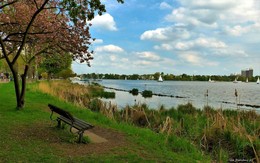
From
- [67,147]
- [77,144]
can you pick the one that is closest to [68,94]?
[77,144]

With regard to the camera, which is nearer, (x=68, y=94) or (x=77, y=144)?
(x=77, y=144)

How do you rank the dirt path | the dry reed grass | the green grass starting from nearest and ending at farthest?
1. the green grass
2. the dirt path
3. the dry reed grass

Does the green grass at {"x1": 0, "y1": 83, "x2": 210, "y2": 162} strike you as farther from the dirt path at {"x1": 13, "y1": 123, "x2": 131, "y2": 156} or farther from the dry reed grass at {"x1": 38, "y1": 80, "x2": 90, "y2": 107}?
the dry reed grass at {"x1": 38, "y1": 80, "x2": 90, "y2": 107}

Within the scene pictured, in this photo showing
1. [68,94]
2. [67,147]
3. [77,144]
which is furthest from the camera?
[68,94]

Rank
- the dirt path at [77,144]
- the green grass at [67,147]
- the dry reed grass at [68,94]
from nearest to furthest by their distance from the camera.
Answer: the green grass at [67,147] < the dirt path at [77,144] < the dry reed grass at [68,94]

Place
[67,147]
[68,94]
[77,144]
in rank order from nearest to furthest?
1. [67,147]
2. [77,144]
3. [68,94]

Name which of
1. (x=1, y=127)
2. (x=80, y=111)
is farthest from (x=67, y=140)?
(x=80, y=111)

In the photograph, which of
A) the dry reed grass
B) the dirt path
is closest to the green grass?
the dirt path

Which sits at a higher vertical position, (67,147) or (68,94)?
(68,94)

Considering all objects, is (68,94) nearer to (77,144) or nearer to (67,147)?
(77,144)

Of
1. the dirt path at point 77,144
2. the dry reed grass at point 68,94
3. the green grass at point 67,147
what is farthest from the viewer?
the dry reed grass at point 68,94

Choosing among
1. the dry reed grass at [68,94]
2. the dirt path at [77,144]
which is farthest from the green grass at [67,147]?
the dry reed grass at [68,94]

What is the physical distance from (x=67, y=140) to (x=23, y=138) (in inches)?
56.0

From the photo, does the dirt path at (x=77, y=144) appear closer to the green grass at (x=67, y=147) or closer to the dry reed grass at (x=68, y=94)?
the green grass at (x=67, y=147)
